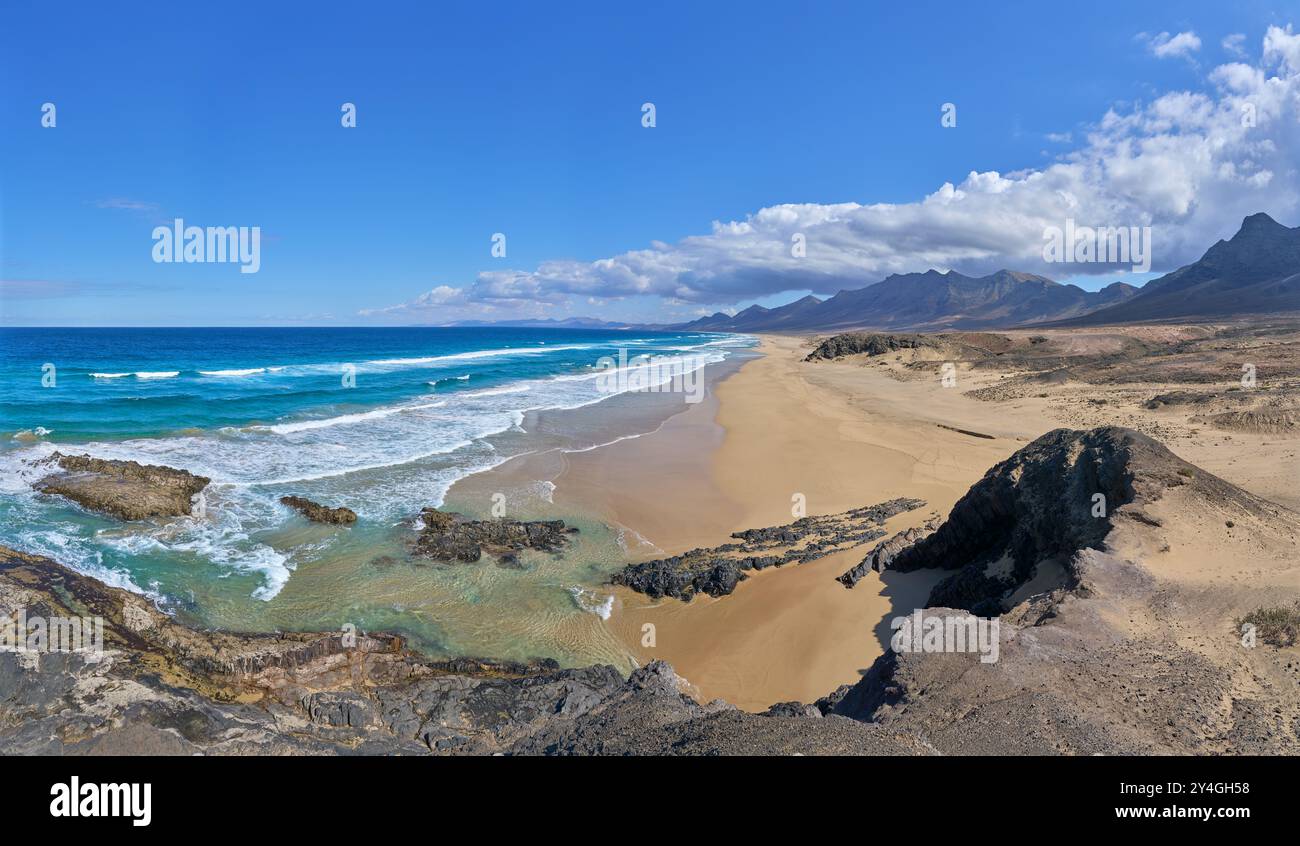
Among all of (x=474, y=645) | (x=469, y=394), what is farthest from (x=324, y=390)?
(x=474, y=645)

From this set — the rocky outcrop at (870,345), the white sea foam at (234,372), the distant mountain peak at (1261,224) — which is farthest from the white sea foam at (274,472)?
the distant mountain peak at (1261,224)

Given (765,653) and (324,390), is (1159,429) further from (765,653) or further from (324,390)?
(324,390)

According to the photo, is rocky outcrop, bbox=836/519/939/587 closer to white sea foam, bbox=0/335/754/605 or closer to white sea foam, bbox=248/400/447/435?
white sea foam, bbox=0/335/754/605

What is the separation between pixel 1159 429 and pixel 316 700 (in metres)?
24.9

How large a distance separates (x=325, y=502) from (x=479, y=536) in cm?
526

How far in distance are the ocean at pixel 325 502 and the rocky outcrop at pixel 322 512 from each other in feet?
1.05

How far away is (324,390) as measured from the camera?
131 feet

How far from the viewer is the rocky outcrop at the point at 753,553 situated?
39.7 feet

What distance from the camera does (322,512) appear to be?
15133 mm

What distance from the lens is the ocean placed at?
10.9m

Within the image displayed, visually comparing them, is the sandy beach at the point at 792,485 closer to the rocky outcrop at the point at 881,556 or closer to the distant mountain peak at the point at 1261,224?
the rocky outcrop at the point at 881,556

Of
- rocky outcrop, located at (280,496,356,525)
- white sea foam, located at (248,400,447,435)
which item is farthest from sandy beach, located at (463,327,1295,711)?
white sea foam, located at (248,400,447,435)

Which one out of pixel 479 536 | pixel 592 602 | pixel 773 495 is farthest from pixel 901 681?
pixel 773 495

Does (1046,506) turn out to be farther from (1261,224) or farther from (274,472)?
(1261,224)
